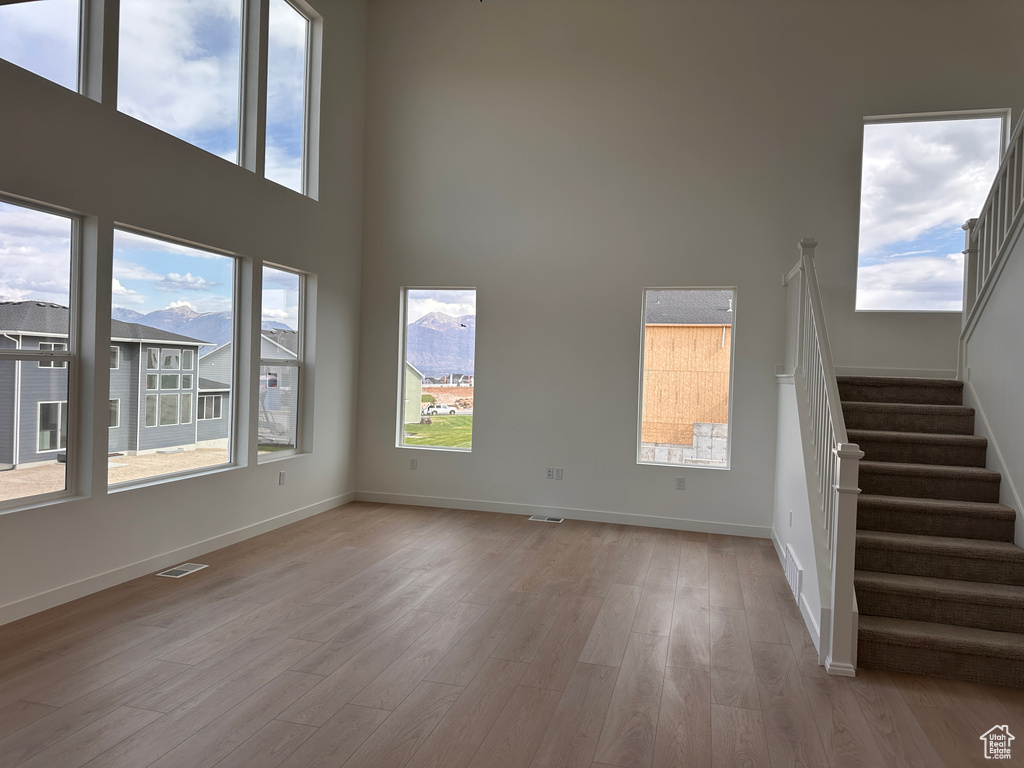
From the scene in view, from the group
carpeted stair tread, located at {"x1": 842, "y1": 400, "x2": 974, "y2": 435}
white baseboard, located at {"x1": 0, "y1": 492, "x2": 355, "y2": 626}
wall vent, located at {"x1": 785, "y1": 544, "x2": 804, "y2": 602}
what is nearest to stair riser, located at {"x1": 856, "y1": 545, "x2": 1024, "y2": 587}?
wall vent, located at {"x1": 785, "y1": 544, "x2": 804, "y2": 602}

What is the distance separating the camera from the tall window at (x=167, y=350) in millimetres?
4172

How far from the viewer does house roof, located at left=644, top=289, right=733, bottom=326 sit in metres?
5.91

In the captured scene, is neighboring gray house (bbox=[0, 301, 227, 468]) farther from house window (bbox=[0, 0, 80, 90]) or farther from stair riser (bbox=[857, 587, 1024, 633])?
stair riser (bbox=[857, 587, 1024, 633])

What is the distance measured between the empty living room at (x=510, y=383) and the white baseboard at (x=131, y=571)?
0.03 m

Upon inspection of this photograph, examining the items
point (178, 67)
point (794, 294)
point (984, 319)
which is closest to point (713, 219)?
point (794, 294)

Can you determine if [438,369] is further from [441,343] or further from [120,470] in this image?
[120,470]

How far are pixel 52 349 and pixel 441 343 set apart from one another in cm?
347

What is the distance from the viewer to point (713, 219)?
5852mm

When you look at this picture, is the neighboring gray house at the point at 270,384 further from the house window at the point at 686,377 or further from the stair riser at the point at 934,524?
the stair riser at the point at 934,524

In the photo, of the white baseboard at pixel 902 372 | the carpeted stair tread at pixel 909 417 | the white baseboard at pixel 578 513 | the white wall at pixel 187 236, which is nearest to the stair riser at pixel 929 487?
the carpeted stair tread at pixel 909 417

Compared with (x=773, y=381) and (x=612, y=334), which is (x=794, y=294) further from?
(x=612, y=334)

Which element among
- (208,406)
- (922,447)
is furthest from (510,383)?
(922,447)

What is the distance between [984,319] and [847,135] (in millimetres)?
2089

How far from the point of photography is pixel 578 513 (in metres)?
6.21
